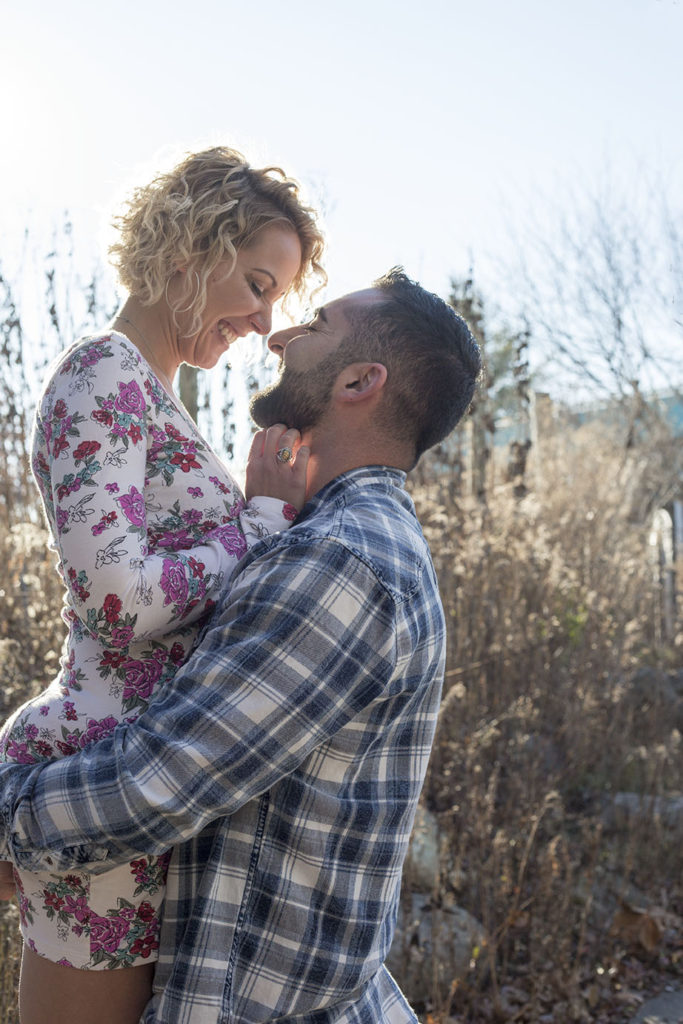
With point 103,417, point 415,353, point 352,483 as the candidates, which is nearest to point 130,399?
point 103,417

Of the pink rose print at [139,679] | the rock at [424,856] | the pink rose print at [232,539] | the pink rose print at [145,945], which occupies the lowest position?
the rock at [424,856]

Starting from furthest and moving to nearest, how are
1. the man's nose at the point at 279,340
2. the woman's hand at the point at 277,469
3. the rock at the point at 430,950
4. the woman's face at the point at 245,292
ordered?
the rock at the point at 430,950, the woman's face at the point at 245,292, the man's nose at the point at 279,340, the woman's hand at the point at 277,469

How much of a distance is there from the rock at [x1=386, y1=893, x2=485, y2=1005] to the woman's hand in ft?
8.70

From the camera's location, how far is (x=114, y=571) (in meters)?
1.53

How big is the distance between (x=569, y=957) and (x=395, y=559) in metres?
3.48

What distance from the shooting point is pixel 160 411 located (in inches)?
70.9

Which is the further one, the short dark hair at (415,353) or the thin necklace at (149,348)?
the thin necklace at (149,348)

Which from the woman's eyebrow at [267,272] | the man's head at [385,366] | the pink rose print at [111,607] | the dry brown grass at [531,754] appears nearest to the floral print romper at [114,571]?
the pink rose print at [111,607]

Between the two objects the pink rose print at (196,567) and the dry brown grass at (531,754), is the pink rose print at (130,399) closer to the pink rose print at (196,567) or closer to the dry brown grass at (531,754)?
the pink rose print at (196,567)

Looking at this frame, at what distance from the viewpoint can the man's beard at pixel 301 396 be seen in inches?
72.2

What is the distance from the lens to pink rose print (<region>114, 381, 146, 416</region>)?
169 cm

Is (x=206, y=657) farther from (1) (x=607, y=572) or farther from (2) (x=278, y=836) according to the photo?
(1) (x=607, y=572)

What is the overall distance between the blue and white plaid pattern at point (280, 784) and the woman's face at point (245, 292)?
26.9 inches

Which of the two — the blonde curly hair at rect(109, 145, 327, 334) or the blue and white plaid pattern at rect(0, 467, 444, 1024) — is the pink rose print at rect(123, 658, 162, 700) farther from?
the blonde curly hair at rect(109, 145, 327, 334)
